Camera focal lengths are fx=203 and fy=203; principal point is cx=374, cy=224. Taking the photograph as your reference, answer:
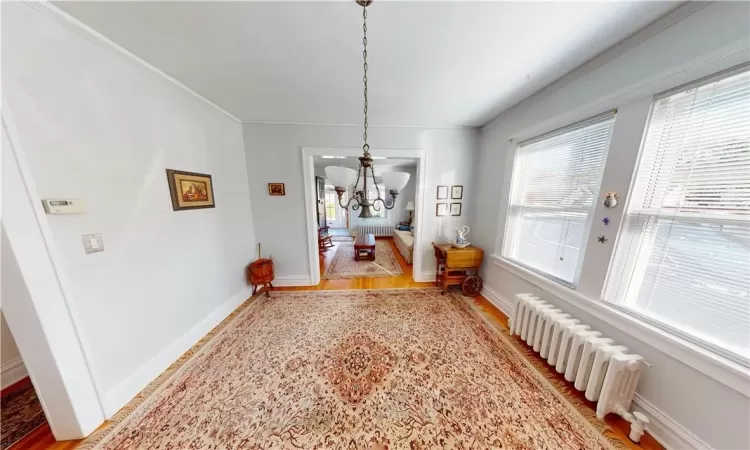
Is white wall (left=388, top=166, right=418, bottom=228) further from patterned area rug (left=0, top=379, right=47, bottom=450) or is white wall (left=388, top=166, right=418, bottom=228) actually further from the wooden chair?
patterned area rug (left=0, top=379, right=47, bottom=450)

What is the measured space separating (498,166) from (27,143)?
142 inches

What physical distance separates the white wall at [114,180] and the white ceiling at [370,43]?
8.6 inches

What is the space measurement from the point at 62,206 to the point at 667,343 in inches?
136

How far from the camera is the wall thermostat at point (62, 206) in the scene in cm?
107

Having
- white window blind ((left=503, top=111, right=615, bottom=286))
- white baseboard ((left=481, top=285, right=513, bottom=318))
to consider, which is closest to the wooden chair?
white baseboard ((left=481, top=285, right=513, bottom=318))

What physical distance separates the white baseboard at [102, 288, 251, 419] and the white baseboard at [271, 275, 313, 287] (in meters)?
0.76

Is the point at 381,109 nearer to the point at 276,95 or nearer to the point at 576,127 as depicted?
the point at 276,95

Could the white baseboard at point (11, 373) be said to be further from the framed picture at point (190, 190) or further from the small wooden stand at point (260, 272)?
the small wooden stand at point (260, 272)

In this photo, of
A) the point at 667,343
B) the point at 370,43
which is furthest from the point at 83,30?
the point at 667,343

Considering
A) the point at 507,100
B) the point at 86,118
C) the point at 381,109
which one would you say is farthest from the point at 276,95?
the point at 507,100

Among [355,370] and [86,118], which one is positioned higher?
[86,118]

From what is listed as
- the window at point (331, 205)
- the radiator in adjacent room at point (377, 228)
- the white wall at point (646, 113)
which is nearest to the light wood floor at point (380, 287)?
the white wall at point (646, 113)

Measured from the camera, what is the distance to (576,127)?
5.41 ft

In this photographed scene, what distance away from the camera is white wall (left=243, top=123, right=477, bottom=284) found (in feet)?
8.87
